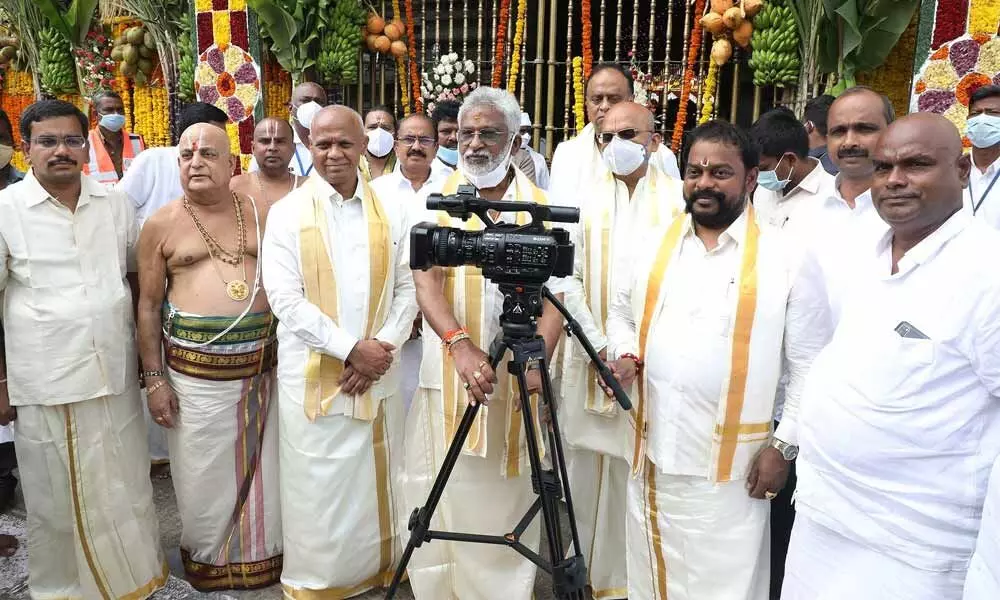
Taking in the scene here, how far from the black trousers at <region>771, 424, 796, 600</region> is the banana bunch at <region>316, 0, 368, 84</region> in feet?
18.1

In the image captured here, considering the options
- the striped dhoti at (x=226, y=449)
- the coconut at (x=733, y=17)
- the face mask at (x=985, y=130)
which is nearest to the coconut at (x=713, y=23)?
the coconut at (x=733, y=17)

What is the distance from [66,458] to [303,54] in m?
4.99

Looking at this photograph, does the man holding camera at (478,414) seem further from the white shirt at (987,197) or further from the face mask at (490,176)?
the white shirt at (987,197)

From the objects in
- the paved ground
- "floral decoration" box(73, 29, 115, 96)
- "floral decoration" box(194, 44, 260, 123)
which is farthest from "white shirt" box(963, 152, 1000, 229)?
"floral decoration" box(73, 29, 115, 96)

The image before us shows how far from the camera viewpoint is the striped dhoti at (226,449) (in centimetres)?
298

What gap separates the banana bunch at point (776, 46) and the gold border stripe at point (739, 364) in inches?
146

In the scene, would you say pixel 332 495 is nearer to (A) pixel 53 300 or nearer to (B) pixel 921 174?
(A) pixel 53 300

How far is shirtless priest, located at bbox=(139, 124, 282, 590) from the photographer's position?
2.96 m

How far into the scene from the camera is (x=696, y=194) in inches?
94.0

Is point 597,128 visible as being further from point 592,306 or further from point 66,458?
point 66,458

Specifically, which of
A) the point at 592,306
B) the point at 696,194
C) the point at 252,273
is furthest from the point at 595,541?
the point at 252,273

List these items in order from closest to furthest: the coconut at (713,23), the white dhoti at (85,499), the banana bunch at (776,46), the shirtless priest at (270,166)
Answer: the white dhoti at (85,499) → the shirtless priest at (270,166) → the banana bunch at (776,46) → the coconut at (713,23)

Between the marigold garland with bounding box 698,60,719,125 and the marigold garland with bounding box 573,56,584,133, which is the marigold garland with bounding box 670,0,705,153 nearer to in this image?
the marigold garland with bounding box 698,60,719,125

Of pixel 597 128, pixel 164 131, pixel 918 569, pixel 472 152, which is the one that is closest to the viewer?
pixel 918 569
